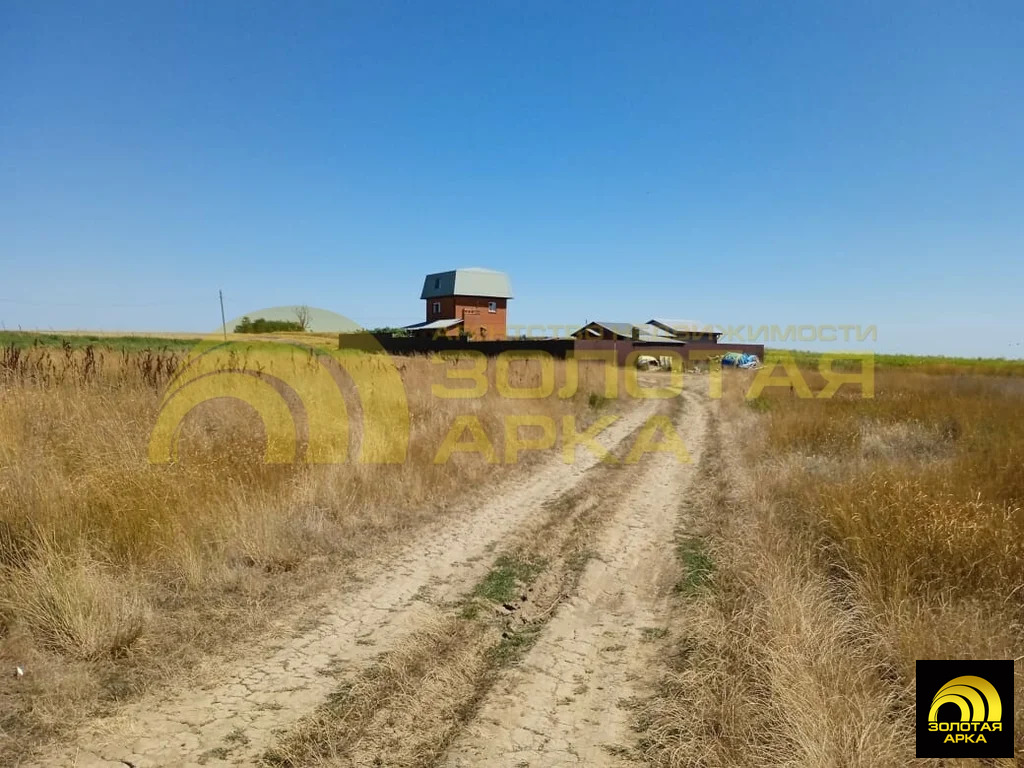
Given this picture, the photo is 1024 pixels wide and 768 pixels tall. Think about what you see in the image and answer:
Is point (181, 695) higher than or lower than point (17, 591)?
lower

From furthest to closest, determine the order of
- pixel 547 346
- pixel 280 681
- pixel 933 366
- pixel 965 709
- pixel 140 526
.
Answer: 1. pixel 933 366
2. pixel 547 346
3. pixel 140 526
4. pixel 280 681
5. pixel 965 709

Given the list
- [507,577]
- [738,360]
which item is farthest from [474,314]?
[507,577]

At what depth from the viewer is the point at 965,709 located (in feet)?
8.68

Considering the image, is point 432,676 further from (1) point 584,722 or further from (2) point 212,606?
(2) point 212,606

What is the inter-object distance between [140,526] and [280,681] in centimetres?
236

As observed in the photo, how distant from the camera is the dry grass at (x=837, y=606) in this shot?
2.52 meters

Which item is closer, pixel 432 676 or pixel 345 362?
pixel 432 676

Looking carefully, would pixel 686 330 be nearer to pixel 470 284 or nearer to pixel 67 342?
pixel 470 284

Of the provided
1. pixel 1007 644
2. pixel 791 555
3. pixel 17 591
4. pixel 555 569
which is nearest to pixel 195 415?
pixel 17 591

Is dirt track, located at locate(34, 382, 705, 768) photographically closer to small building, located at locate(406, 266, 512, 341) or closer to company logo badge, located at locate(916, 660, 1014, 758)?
company logo badge, located at locate(916, 660, 1014, 758)

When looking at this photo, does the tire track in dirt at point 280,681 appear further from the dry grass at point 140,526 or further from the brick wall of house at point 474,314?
the brick wall of house at point 474,314

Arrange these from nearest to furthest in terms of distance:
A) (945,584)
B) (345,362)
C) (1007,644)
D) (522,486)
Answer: (1007,644)
(945,584)
(522,486)
(345,362)

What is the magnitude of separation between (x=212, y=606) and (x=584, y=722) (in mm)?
2850

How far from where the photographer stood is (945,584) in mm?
3738
